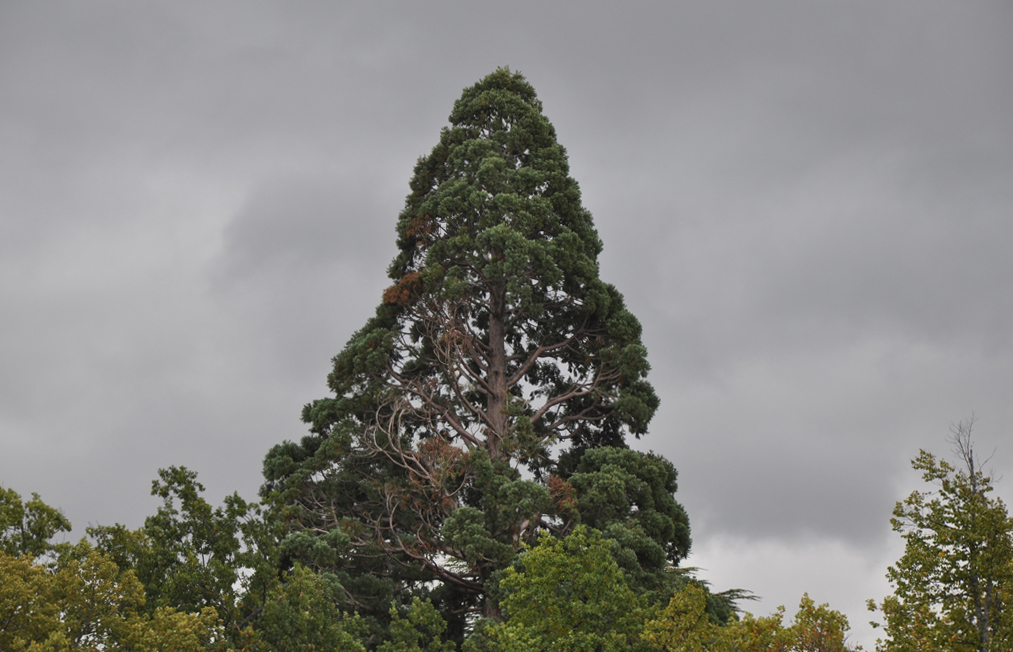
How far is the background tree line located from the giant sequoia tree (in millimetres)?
73

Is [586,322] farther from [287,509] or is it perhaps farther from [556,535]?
[287,509]

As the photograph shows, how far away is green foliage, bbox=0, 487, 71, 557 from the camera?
63.7 ft

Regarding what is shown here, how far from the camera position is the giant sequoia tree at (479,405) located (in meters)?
24.4

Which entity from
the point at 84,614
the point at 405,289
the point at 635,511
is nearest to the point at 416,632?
the point at 635,511

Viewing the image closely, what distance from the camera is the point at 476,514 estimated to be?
75.3 feet

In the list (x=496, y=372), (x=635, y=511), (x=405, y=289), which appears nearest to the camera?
(x=635, y=511)

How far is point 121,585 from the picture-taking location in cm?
1775

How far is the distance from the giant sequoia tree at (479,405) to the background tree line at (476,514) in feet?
0.24

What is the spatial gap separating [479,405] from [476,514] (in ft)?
22.6

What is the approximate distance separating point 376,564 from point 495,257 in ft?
31.0

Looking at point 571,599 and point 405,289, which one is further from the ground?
point 405,289

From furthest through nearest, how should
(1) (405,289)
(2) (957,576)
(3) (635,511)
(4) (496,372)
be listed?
(1) (405,289), (4) (496,372), (3) (635,511), (2) (957,576)

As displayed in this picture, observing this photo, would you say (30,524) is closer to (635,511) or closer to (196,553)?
(196,553)

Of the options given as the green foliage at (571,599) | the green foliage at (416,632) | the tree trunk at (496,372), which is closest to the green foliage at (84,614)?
the green foliage at (416,632)
